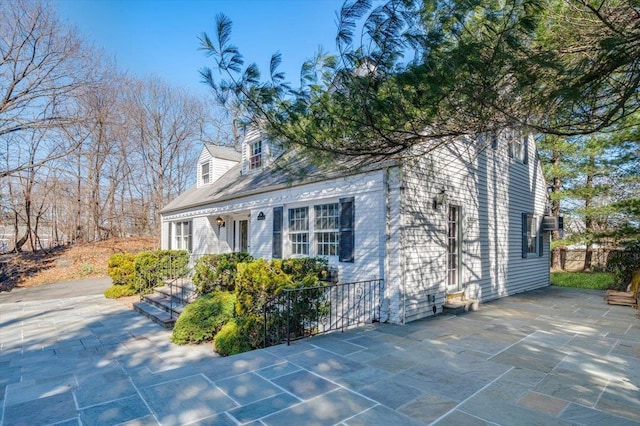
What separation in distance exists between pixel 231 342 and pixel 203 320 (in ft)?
3.47

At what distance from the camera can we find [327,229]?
314 inches

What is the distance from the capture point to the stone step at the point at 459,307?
23.6 ft

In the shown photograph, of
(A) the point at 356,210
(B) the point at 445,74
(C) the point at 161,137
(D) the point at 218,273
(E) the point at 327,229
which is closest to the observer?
(B) the point at 445,74

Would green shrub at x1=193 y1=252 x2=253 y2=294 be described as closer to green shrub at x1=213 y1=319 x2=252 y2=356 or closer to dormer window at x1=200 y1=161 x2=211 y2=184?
green shrub at x1=213 y1=319 x2=252 y2=356

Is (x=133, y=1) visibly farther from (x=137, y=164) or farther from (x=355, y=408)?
(x=137, y=164)

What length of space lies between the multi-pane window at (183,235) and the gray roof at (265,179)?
736mm

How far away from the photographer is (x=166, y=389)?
345 centimetres

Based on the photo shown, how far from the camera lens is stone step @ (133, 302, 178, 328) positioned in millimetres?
7484

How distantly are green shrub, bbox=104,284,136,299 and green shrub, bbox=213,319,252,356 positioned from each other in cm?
691

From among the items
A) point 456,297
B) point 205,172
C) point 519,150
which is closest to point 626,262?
point 519,150

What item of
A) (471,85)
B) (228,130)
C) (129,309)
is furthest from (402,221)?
(228,130)

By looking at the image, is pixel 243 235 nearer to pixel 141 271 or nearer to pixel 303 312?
pixel 141 271

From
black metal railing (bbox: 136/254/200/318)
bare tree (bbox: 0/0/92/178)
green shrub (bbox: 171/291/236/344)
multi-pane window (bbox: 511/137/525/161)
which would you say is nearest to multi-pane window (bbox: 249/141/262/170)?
black metal railing (bbox: 136/254/200/318)

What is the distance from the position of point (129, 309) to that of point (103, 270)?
7888mm
